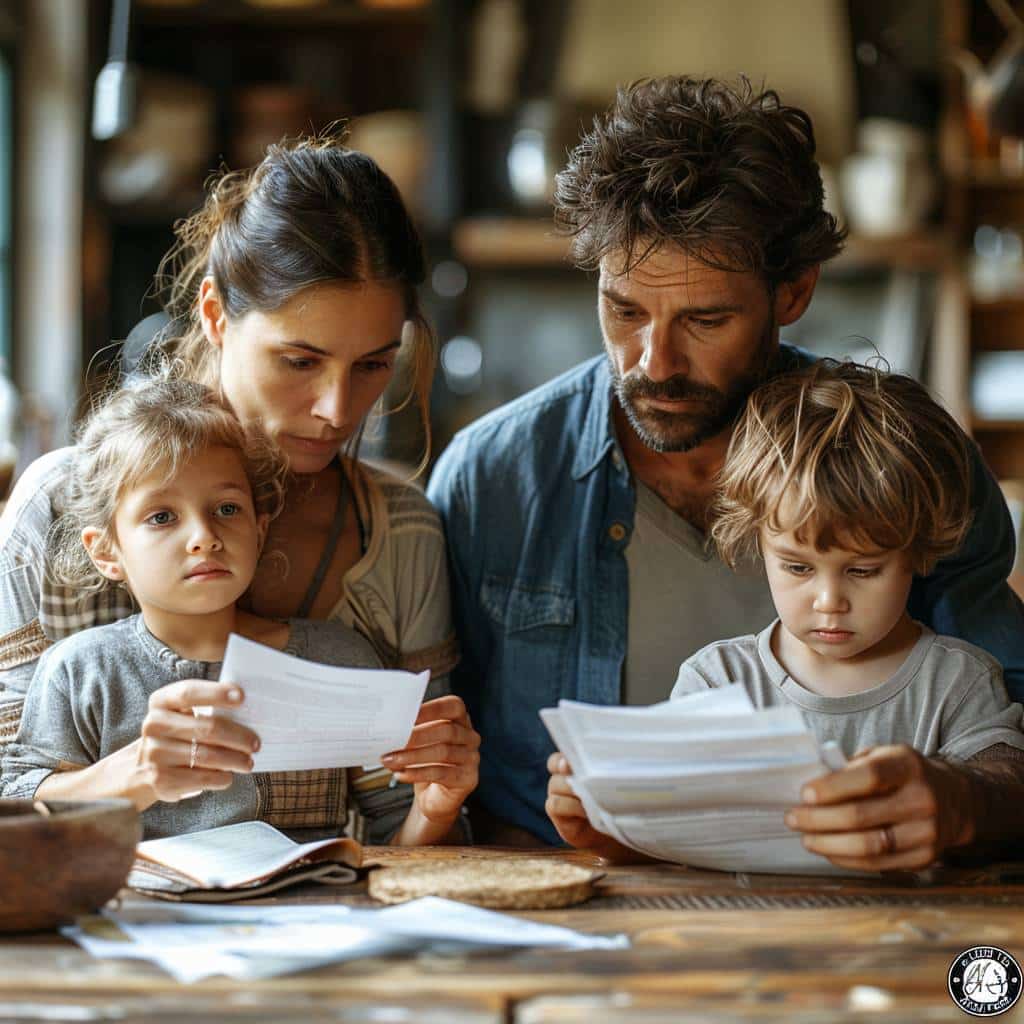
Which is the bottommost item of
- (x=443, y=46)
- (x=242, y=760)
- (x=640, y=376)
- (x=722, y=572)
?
(x=242, y=760)

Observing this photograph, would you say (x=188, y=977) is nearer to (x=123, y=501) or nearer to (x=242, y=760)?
(x=242, y=760)

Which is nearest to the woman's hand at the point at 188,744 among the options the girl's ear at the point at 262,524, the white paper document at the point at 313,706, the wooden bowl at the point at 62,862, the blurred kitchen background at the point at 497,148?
the white paper document at the point at 313,706

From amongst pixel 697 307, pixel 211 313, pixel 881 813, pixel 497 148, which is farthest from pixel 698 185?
pixel 497 148

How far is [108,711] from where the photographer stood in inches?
67.2

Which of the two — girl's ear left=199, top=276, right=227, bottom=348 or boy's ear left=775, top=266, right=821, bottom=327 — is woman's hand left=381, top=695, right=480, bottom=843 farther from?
boy's ear left=775, top=266, right=821, bottom=327

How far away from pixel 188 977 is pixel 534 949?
0.29 m

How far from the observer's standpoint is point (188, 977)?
3.83ft

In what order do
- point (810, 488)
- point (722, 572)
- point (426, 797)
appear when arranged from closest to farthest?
1. point (810, 488)
2. point (426, 797)
3. point (722, 572)

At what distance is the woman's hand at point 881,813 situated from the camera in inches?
55.0

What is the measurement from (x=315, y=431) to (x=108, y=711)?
46 cm

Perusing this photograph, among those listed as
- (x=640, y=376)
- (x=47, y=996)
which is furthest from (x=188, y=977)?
(x=640, y=376)

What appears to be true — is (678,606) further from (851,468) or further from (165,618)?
(165,618)

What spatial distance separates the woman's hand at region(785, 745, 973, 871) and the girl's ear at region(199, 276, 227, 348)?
3.55 feet

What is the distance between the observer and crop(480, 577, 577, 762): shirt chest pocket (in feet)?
7.13
